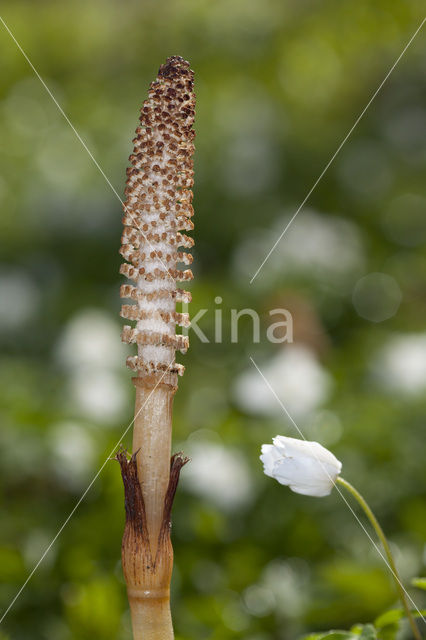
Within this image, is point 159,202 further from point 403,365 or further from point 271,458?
point 403,365

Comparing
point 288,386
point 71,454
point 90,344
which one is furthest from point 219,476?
point 90,344

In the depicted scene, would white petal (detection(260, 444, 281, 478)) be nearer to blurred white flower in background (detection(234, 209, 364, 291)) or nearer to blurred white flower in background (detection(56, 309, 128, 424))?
blurred white flower in background (detection(56, 309, 128, 424))

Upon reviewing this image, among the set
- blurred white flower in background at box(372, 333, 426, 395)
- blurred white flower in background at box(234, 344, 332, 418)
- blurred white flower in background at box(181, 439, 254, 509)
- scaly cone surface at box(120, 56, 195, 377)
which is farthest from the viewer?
blurred white flower in background at box(372, 333, 426, 395)

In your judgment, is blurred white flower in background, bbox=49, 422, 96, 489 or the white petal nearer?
the white petal

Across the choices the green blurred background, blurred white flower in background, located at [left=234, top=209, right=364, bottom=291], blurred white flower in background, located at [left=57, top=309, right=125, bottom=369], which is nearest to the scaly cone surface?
the green blurred background

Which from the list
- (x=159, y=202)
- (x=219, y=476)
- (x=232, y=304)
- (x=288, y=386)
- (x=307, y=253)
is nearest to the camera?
(x=159, y=202)

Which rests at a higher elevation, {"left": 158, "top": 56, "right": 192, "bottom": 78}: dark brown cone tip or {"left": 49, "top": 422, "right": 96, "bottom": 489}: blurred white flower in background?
{"left": 158, "top": 56, "right": 192, "bottom": 78}: dark brown cone tip

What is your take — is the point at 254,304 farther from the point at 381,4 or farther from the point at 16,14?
→ the point at 16,14
